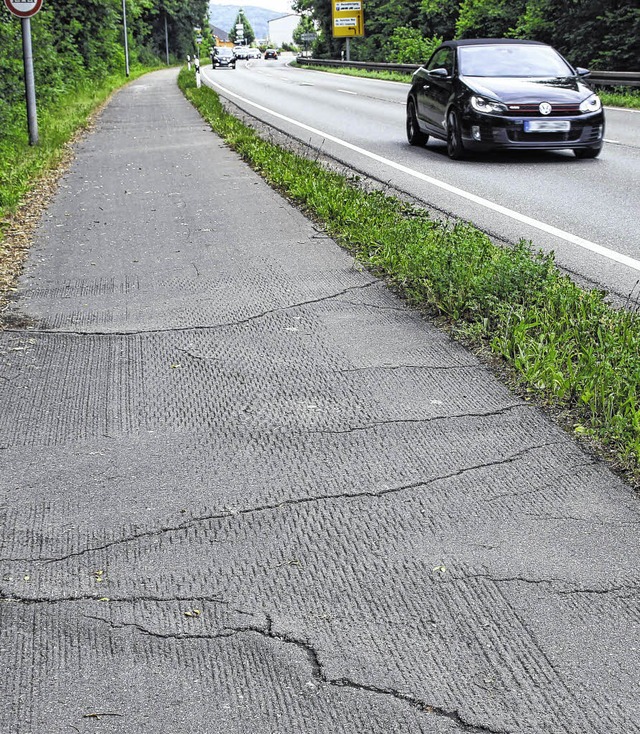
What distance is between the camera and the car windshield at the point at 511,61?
14617 millimetres

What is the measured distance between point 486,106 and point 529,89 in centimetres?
69

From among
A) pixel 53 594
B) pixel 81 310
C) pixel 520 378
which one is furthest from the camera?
pixel 81 310

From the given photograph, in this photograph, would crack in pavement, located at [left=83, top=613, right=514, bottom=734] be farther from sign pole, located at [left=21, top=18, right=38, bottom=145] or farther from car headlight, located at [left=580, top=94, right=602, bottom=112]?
sign pole, located at [left=21, top=18, right=38, bottom=145]

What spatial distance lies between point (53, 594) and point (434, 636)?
44.6 inches

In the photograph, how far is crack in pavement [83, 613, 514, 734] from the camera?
2.46 metres

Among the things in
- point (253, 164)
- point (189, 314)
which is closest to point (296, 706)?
point (189, 314)

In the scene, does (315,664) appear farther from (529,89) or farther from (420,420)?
(529,89)

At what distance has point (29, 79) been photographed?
53.1ft

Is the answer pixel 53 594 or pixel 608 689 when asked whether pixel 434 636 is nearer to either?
pixel 608 689

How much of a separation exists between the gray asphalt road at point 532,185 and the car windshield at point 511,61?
1.15 metres

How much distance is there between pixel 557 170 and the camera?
13.0 metres

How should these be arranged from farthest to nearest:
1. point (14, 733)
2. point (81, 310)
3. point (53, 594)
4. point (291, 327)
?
point (81, 310)
point (291, 327)
point (53, 594)
point (14, 733)

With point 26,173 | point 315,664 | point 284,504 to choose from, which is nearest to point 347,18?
point 26,173

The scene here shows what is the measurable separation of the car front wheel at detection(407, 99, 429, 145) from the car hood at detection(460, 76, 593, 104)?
1756mm
